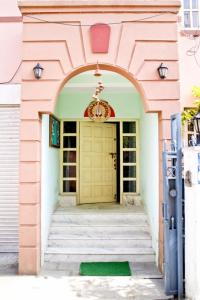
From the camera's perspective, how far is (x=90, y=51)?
5.30 metres

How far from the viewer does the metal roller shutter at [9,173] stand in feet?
20.8

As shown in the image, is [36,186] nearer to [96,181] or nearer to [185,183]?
[185,183]

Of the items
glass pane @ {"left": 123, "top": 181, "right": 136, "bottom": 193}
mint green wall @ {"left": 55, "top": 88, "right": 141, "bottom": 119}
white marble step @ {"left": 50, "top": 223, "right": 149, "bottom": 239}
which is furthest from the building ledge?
glass pane @ {"left": 123, "top": 181, "right": 136, "bottom": 193}

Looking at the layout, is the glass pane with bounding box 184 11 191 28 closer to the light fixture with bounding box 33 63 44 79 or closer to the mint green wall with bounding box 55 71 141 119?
the mint green wall with bounding box 55 71 141 119

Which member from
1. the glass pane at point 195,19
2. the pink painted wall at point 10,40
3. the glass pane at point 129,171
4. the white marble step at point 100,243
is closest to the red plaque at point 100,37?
the pink painted wall at point 10,40

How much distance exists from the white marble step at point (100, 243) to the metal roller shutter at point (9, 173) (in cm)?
94

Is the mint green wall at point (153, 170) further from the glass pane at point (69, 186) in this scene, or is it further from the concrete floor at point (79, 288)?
the glass pane at point (69, 186)

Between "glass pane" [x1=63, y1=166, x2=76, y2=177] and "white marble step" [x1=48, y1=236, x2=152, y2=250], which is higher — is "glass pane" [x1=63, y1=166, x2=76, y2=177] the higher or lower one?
the higher one

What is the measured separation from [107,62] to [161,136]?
1.62 meters

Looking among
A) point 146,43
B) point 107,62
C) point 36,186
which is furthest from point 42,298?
point 146,43

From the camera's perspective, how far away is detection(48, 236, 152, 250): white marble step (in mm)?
6016

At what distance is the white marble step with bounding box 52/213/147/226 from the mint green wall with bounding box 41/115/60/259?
32cm

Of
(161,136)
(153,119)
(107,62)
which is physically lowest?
(161,136)

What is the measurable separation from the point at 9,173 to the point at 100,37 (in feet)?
11.0
